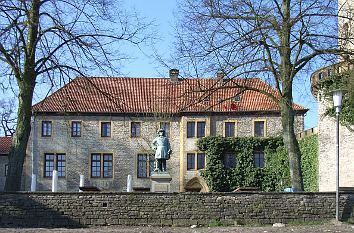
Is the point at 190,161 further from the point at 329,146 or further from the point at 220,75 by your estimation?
the point at 220,75

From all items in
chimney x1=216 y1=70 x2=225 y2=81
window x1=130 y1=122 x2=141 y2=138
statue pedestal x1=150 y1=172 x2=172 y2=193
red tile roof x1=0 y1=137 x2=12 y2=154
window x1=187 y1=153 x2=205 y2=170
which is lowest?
statue pedestal x1=150 y1=172 x2=172 y2=193

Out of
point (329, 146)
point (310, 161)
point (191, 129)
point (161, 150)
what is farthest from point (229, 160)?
point (161, 150)

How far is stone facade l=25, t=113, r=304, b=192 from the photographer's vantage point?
48.4 metres

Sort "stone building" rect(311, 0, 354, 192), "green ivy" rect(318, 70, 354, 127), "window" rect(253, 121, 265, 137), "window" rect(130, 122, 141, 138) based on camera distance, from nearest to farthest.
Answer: "green ivy" rect(318, 70, 354, 127), "stone building" rect(311, 0, 354, 192), "window" rect(253, 121, 265, 137), "window" rect(130, 122, 141, 138)

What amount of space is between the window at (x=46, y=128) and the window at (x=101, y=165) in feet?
11.9

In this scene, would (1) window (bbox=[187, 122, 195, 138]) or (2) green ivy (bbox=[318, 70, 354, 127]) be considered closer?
(2) green ivy (bbox=[318, 70, 354, 127])

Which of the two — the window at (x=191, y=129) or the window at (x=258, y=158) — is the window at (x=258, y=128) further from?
the window at (x=191, y=129)

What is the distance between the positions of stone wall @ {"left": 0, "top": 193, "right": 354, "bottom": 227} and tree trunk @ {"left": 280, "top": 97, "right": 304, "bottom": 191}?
7.47ft

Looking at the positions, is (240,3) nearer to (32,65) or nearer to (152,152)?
(32,65)

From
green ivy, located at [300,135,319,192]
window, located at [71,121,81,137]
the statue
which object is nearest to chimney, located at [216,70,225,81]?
the statue

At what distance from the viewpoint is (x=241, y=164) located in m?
46.4

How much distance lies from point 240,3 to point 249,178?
2657 cm

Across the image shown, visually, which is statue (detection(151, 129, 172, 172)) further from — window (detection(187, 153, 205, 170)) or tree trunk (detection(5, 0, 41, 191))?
window (detection(187, 153, 205, 170))

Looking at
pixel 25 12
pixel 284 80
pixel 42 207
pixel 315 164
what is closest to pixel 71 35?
pixel 25 12
